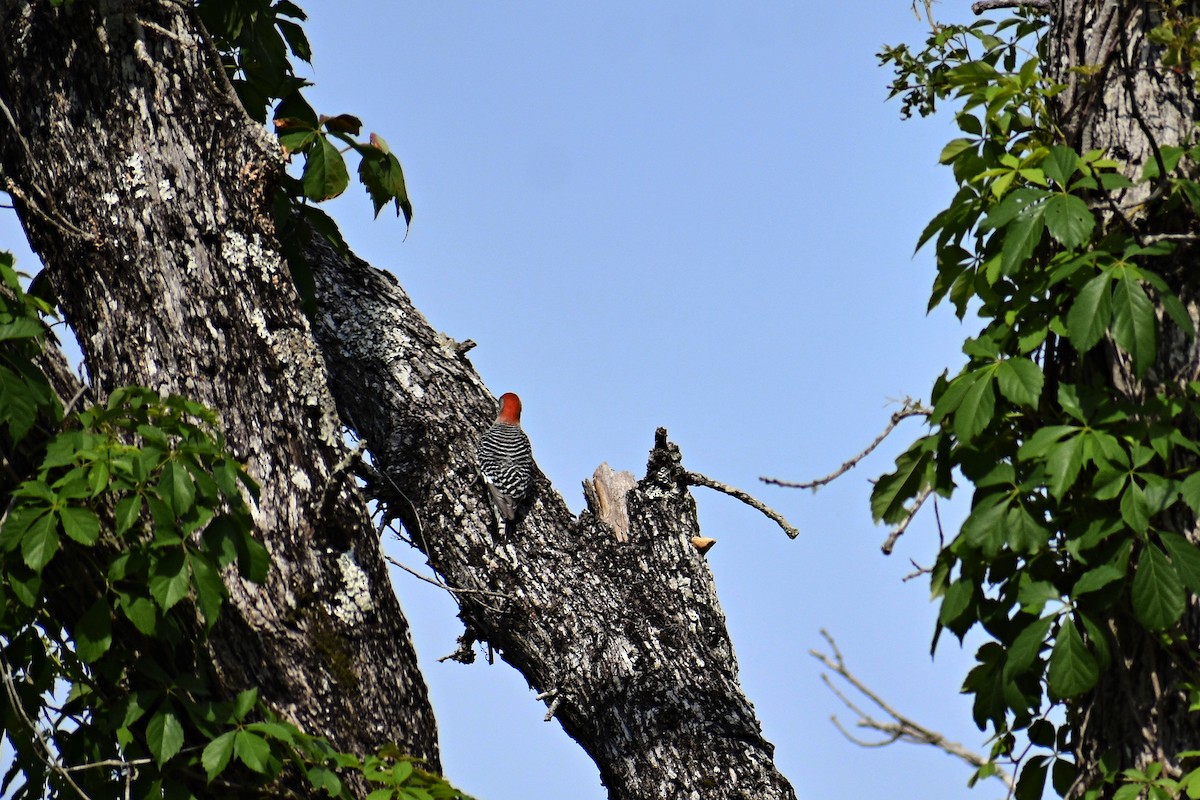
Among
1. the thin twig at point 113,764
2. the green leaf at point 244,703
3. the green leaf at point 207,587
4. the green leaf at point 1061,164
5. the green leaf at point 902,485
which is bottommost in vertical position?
the thin twig at point 113,764

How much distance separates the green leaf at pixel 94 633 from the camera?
294 centimetres

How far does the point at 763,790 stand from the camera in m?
4.22

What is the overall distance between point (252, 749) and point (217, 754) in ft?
0.27

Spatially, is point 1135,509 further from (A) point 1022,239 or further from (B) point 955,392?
(A) point 1022,239

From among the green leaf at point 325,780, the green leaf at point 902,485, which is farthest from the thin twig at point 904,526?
the green leaf at point 325,780

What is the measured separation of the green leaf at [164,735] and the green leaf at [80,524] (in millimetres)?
494

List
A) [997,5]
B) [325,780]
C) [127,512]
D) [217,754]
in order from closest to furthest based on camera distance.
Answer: [127,512]
[217,754]
[325,780]
[997,5]

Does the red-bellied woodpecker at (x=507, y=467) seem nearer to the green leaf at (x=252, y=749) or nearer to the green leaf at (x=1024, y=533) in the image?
the green leaf at (x=252, y=749)

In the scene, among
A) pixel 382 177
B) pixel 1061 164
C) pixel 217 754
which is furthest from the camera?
pixel 382 177

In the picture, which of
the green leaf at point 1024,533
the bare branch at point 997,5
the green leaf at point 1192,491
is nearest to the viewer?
the green leaf at point 1192,491

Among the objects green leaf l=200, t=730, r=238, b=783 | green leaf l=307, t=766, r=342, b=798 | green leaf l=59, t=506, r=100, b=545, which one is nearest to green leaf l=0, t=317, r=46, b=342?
green leaf l=59, t=506, r=100, b=545

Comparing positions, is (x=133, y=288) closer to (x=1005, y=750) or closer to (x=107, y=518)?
(x=107, y=518)

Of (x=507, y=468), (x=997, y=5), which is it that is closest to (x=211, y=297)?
(x=507, y=468)

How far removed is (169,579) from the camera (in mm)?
2842
